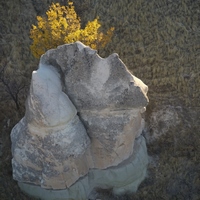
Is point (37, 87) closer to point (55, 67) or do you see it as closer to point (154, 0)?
point (55, 67)

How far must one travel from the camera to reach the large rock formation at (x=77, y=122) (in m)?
12.5

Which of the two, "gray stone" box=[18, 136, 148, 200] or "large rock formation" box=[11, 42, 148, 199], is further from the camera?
"gray stone" box=[18, 136, 148, 200]

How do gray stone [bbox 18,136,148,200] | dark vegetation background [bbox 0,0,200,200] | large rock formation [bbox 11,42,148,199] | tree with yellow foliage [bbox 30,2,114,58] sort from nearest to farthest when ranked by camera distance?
1. large rock formation [bbox 11,42,148,199]
2. gray stone [bbox 18,136,148,200]
3. tree with yellow foliage [bbox 30,2,114,58]
4. dark vegetation background [bbox 0,0,200,200]

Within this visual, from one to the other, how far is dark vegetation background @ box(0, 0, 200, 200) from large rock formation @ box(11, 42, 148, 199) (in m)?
2.14

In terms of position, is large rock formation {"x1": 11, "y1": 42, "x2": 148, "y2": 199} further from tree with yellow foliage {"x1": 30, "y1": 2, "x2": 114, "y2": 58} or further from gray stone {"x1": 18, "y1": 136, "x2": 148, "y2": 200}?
tree with yellow foliage {"x1": 30, "y1": 2, "x2": 114, "y2": 58}

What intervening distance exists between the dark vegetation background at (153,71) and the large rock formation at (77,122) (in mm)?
2137

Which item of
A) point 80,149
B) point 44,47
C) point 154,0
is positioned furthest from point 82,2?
point 80,149

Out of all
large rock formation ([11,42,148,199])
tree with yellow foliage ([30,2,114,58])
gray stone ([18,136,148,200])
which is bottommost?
gray stone ([18,136,148,200])

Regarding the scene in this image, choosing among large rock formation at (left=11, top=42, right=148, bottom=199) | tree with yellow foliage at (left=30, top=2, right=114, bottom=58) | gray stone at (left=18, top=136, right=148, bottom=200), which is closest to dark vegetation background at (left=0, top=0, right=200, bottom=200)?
gray stone at (left=18, top=136, right=148, bottom=200)

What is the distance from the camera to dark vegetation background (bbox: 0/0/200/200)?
1747 cm

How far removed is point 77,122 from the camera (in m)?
13.5

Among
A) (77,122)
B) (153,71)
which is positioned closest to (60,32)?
(77,122)

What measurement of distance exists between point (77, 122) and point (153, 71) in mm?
8736

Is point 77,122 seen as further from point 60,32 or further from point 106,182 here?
point 60,32
